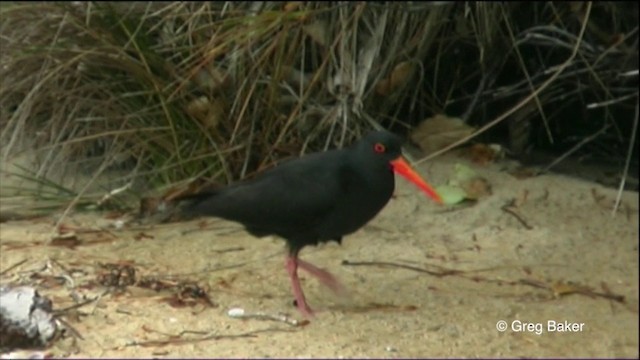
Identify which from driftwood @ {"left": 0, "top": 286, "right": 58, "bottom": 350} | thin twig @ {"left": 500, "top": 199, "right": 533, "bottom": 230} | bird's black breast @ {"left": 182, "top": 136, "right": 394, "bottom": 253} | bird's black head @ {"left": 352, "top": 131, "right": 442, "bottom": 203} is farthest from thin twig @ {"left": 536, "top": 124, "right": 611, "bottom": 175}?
driftwood @ {"left": 0, "top": 286, "right": 58, "bottom": 350}

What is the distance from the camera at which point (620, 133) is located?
5605 millimetres

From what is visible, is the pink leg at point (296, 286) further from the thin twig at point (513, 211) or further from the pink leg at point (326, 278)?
the thin twig at point (513, 211)

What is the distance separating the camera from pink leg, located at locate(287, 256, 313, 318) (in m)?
4.09

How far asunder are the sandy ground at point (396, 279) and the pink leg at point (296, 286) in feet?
0.13

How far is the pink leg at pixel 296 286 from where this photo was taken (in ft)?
13.4

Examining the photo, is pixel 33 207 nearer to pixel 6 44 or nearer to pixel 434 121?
pixel 6 44

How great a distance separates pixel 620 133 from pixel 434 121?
0.80m

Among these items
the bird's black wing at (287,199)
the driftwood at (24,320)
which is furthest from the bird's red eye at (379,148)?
the driftwood at (24,320)

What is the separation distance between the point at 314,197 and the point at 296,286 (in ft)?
0.96

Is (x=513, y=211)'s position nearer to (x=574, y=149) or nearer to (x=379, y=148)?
(x=574, y=149)

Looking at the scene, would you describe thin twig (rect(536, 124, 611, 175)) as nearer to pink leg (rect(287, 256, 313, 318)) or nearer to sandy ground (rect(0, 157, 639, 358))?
sandy ground (rect(0, 157, 639, 358))

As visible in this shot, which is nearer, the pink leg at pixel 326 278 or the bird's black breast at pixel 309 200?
the bird's black breast at pixel 309 200

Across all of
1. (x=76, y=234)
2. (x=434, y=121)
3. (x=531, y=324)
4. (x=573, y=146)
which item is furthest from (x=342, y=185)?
(x=573, y=146)

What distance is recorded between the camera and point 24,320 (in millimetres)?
3531
